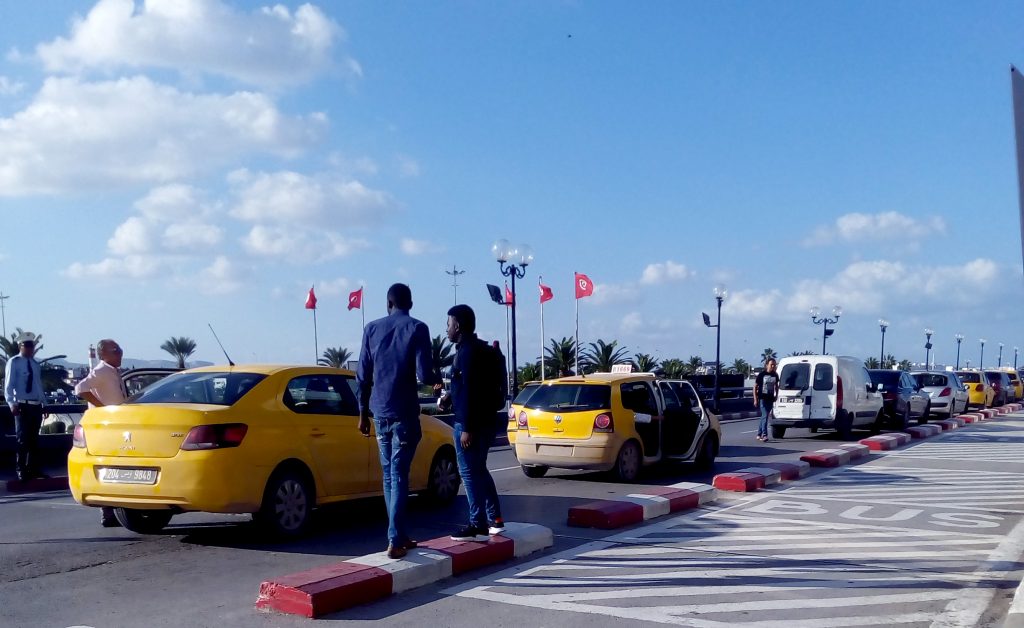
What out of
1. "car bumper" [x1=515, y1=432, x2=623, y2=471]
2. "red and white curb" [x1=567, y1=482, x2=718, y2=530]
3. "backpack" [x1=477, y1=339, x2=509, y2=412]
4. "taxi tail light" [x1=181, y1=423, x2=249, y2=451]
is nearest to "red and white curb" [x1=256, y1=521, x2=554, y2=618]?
"backpack" [x1=477, y1=339, x2=509, y2=412]

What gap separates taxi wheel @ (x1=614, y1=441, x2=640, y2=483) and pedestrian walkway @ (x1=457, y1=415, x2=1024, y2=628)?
1.92 metres

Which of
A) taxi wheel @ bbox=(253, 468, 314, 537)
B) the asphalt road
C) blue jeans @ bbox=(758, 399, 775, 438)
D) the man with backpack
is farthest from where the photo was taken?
blue jeans @ bbox=(758, 399, 775, 438)

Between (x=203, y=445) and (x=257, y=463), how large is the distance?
49cm

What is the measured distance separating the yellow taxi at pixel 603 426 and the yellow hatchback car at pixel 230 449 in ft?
13.0

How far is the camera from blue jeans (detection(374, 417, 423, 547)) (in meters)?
6.71

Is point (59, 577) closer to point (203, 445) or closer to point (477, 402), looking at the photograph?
point (203, 445)

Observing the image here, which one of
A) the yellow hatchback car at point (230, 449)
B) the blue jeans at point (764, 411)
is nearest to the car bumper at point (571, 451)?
the yellow hatchback car at point (230, 449)

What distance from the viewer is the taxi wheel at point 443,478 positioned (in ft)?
34.0

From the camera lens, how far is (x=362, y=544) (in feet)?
27.0

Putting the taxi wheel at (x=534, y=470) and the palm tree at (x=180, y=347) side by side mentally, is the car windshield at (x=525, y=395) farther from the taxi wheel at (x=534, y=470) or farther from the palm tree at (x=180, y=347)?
the palm tree at (x=180, y=347)

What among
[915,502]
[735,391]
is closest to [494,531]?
[915,502]

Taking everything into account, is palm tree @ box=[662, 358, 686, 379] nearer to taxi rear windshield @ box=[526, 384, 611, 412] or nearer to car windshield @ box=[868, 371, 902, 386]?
car windshield @ box=[868, 371, 902, 386]

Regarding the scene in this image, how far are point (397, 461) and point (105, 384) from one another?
403cm

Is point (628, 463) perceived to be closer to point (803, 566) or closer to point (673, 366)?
point (803, 566)
